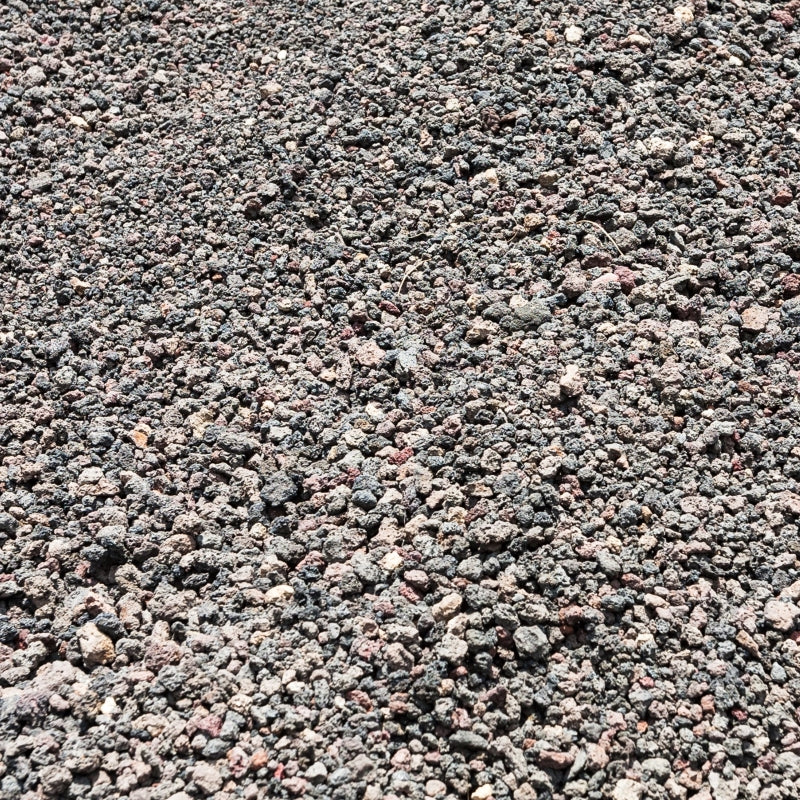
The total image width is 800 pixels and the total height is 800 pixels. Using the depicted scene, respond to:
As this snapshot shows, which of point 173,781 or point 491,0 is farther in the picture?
point 491,0

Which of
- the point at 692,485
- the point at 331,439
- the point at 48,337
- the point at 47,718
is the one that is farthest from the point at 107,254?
the point at 692,485

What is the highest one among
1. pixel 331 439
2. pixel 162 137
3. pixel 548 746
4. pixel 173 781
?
pixel 162 137

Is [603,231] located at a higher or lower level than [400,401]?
higher

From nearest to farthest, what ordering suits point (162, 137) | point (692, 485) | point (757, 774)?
point (757, 774), point (692, 485), point (162, 137)

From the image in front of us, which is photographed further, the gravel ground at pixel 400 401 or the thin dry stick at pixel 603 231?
the thin dry stick at pixel 603 231

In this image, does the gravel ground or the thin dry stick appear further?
the thin dry stick

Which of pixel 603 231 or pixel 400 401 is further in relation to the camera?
pixel 603 231

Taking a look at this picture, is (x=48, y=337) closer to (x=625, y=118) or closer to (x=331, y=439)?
(x=331, y=439)

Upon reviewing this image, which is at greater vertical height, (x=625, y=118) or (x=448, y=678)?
(x=625, y=118)
